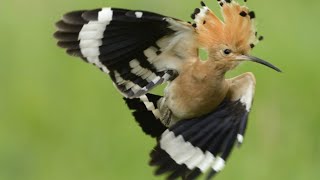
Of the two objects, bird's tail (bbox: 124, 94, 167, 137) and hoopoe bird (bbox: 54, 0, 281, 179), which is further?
bird's tail (bbox: 124, 94, 167, 137)

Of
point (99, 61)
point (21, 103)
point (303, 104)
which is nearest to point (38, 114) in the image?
point (21, 103)

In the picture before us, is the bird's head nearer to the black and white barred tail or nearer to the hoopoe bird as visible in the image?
the hoopoe bird

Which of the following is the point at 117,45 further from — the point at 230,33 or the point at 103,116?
the point at 103,116

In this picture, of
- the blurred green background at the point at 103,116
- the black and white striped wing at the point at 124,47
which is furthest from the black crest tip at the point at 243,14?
the blurred green background at the point at 103,116

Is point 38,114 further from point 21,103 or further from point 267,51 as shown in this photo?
point 267,51

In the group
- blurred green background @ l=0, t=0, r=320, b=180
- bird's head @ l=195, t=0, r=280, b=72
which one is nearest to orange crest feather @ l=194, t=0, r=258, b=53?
bird's head @ l=195, t=0, r=280, b=72

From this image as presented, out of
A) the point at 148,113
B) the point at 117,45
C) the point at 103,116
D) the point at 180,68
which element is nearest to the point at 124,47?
the point at 117,45

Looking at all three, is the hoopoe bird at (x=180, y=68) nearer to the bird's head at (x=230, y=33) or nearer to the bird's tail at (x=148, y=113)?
the bird's head at (x=230, y=33)
